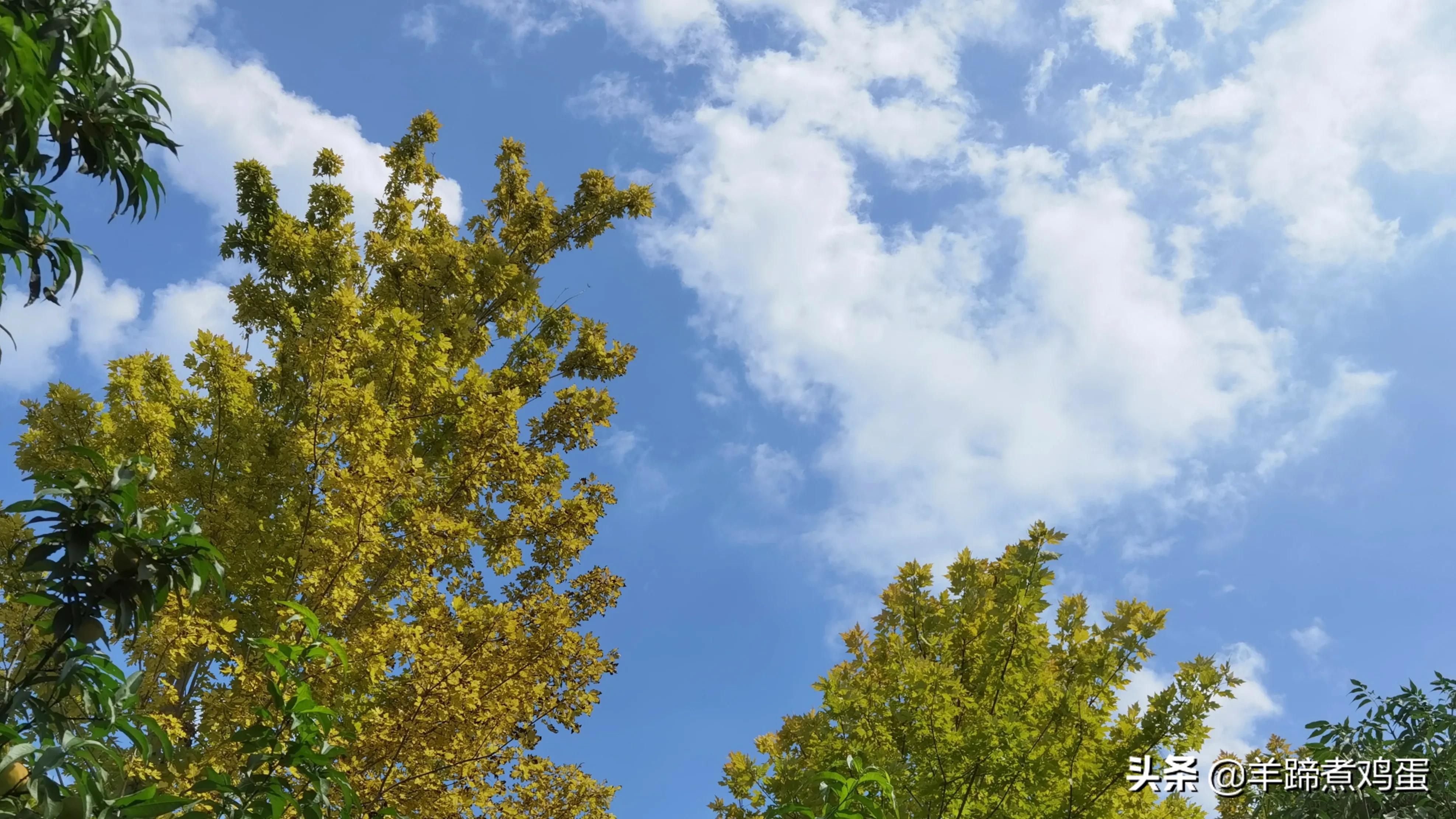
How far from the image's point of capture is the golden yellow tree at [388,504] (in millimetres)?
7961

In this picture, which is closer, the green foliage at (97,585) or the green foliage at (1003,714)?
the green foliage at (97,585)

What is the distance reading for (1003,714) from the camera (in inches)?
290

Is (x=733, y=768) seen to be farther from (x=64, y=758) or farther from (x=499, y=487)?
(x=64, y=758)

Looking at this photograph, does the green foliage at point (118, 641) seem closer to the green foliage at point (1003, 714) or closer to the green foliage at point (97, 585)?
the green foliage at point (97, 585)

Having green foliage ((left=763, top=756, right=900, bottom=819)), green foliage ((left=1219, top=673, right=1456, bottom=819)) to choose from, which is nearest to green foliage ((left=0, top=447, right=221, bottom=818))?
green foliage ((left=763, top=756, right=900, bottom=819))

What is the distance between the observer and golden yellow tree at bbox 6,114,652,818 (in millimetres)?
7961

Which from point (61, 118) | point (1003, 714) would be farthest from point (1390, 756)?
point (61, 118)

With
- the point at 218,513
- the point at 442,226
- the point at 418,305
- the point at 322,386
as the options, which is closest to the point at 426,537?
the point at 322,386

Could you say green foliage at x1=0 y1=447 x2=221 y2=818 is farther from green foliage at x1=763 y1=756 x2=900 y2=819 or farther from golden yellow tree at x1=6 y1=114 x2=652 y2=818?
golden yellow tree at x1=6 y1=114 x2=652 y2=818

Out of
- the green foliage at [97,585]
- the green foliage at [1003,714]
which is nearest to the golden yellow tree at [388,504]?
the green foliage at [1003,714]

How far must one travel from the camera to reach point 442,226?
14773 mm

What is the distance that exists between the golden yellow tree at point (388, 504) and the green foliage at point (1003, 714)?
240 centimetres

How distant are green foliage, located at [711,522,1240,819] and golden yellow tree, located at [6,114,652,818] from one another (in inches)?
94.5

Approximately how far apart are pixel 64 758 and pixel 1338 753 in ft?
27.5
